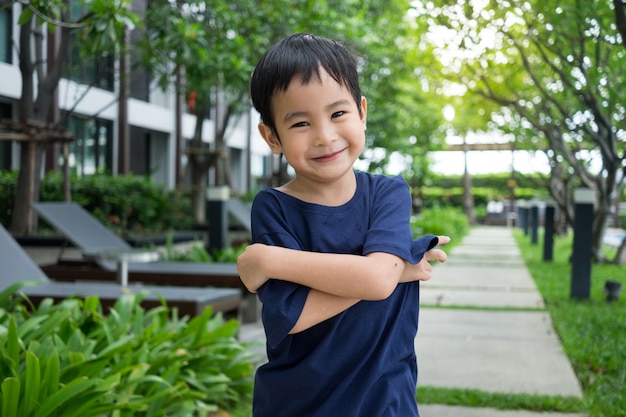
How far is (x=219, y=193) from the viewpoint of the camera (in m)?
10.0

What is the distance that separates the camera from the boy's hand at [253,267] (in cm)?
159

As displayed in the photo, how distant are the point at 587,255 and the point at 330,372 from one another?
25.2 ft

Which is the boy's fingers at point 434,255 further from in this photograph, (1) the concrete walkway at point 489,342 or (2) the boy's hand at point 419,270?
(1) the concrete walkway at point 489,342

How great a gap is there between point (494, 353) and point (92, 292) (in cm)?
308

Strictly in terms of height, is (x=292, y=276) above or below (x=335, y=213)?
below

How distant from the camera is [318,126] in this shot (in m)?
1.59

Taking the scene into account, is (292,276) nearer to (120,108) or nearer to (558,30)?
(558,30)

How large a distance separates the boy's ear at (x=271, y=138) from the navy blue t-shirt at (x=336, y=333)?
0.09 metres

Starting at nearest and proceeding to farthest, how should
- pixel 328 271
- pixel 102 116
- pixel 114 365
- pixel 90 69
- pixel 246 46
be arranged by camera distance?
pixel 328 271
pixel 114 365
pixel 246 46
pixel 90 69
pixel 102 116

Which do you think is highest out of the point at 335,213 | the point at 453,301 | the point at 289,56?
the point at 289,56

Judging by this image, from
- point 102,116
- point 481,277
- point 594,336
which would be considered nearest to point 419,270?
point 594,336

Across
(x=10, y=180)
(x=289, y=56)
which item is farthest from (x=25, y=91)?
(x=289, y=56)

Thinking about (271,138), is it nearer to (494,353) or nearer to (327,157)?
(327,157)

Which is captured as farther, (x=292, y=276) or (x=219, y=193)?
(x=219, y=193)
